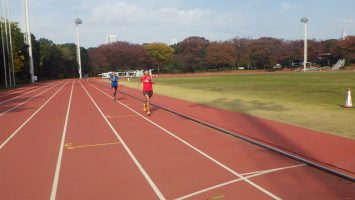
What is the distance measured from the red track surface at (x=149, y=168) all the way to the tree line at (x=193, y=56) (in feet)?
278

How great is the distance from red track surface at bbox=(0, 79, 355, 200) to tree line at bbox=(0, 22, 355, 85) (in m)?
84.6

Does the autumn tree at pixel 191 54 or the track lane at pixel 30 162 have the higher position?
the autumn tree at pixel 191 54

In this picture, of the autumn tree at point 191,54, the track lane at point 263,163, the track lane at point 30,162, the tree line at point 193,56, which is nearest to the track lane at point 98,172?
the track lane at point 30,162

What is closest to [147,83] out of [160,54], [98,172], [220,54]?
[98,172]

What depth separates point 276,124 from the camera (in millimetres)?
11188

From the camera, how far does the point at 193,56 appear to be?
98.3m

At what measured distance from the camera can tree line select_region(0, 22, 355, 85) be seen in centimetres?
9469

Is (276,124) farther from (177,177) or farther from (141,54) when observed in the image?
(141,54)

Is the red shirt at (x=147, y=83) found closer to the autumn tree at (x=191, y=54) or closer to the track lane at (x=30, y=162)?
the track lane at (x=30, y=162)

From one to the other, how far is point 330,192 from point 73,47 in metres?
120

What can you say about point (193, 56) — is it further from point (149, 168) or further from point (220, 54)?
point (149, 168)

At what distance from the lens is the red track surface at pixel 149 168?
5699mm

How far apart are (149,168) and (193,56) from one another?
92.2 metres

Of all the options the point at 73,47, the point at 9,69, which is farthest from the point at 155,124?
the point at 73,47
